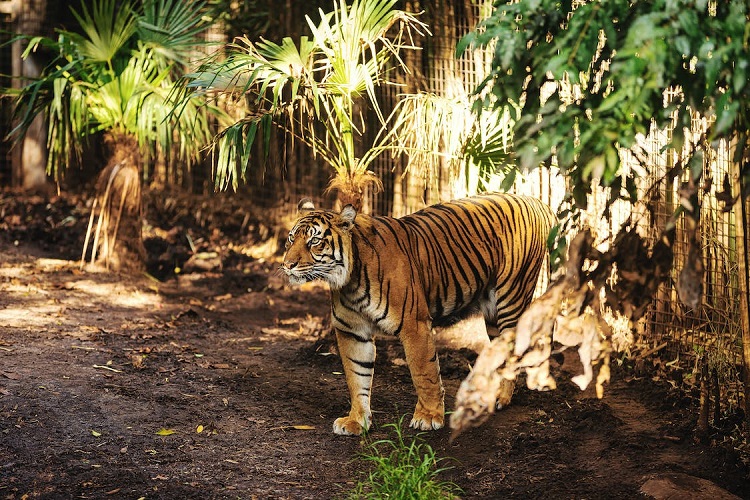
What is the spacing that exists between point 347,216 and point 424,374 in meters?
0.89

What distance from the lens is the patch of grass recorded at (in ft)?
13.5

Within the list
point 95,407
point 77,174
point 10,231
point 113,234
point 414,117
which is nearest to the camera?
point 95,407

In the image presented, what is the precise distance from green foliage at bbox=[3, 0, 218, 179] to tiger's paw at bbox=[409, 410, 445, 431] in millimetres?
3128

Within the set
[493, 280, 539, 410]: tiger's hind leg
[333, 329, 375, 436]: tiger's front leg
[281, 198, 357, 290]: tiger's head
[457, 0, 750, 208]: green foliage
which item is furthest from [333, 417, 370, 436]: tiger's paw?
[457, 0, 750, 208]: green foliage

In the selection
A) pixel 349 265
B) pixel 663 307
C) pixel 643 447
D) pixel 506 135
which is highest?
pixel 506 135

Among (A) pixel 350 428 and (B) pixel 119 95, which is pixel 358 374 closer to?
(A) pixel 350 428

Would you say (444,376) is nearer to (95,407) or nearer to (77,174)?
(95,407)

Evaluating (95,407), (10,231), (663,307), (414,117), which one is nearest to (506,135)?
(414,117)

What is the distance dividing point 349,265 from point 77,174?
7.76 m

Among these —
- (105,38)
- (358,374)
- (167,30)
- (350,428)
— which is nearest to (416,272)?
(358,374)

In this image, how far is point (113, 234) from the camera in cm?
794

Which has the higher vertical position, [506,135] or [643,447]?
[506,135]

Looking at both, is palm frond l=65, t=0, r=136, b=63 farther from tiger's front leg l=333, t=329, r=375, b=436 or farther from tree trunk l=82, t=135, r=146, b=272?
tiger's front leg l=333, t=329, r=375, b=436

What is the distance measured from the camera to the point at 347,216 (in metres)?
4.81
